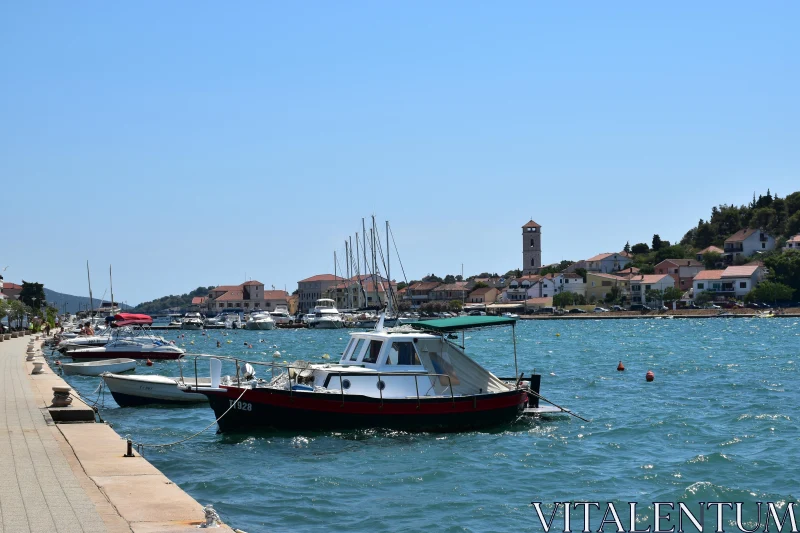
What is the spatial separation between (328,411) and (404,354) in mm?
3012

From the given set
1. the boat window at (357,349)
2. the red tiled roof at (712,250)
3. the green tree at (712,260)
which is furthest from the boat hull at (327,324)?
the boat window at (357,349)

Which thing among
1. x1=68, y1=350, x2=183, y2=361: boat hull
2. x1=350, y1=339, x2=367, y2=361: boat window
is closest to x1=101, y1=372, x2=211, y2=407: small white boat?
x1=350, y1=339, x2=367, y2=361: boat window

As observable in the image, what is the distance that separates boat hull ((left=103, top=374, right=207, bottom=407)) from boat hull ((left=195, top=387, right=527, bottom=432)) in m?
7.58

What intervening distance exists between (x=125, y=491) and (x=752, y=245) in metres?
183

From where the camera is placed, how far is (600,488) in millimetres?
18078

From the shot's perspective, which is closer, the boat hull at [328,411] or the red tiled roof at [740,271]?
the boat hull at [328,411]

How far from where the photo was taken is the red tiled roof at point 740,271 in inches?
6211

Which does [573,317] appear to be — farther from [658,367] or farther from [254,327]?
[658,367]

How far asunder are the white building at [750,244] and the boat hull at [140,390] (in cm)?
16626

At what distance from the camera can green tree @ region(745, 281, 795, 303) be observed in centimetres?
14838

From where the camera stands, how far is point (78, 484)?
13367 millimetres

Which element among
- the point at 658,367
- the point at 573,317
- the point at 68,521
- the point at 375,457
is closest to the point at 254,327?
the point at 573,317

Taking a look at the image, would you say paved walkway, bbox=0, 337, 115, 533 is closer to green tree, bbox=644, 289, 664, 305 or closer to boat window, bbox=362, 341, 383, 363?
boat window, bbox=362, 341, 383, 363

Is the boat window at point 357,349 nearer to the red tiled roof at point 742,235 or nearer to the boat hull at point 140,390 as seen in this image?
the boat hull at point 140,390
